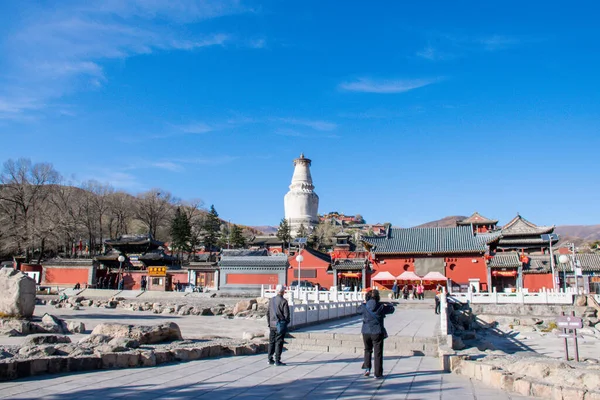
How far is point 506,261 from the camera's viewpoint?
137 feet

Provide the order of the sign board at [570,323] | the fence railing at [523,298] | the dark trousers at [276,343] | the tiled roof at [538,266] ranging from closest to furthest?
the dark trousers at [276,343], the sign board at [570,323], the fence railing at [523,298], the tiled roof at [538,266]

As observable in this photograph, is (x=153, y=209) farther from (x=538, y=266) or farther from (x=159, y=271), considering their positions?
(x=538, y=266)

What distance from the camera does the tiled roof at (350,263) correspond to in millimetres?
43669

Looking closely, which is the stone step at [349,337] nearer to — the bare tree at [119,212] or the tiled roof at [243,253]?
the tiled roof at [243,253]

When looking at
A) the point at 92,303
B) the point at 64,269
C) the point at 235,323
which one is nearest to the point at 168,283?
the point at 64,269

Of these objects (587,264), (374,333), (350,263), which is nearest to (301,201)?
(350,263)

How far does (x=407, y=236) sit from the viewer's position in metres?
41.6

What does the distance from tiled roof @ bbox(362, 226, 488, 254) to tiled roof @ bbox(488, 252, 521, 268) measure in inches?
138

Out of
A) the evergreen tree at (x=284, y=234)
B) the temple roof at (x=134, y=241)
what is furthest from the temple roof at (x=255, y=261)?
the evergreen tree at (x=284, y=234)

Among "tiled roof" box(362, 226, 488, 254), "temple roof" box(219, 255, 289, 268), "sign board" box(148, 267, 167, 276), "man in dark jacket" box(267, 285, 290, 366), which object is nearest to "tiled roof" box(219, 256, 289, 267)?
"temple roof" box(219, 255, 289, 268)

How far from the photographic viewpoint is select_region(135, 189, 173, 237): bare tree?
6675 centimetres

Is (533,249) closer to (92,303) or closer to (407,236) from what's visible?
(407,236)

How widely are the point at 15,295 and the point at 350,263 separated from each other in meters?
32.1

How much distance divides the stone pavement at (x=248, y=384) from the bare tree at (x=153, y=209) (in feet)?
195
